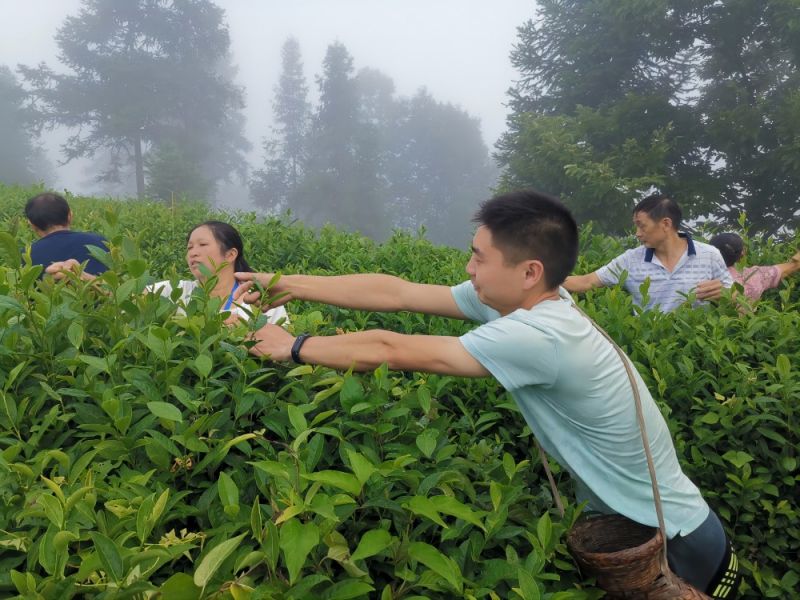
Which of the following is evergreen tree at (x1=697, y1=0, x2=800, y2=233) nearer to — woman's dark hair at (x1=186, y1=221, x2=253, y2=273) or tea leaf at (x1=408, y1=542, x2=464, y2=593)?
woman's dark hair at (x1=186, y1=221, x2=253, y2=273)

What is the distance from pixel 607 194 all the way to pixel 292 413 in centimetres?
2233

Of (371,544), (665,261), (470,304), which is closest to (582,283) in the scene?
(665,261)

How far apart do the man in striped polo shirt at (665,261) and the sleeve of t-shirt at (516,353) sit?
10.2 ft

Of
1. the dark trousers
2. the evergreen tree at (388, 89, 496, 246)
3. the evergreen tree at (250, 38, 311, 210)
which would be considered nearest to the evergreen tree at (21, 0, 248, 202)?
the evergreen tree at (250, 38, 311, 210)

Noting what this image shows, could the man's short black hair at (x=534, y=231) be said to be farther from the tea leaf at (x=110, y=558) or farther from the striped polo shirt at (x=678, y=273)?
the striped polo shirt at (x=678, y=273)

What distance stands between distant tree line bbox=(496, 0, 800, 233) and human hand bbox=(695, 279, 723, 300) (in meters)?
17.2

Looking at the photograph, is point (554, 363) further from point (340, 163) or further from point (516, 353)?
point (340, 163)

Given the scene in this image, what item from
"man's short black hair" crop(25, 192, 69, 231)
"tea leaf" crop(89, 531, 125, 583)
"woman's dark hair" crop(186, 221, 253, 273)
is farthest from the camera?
"man's short black hair" crop(25, 192, 69, 231)

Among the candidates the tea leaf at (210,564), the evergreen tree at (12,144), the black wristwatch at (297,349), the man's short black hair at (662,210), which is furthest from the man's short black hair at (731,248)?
the evergreen tree at (12,144)

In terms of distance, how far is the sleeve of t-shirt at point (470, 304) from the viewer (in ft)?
8.23

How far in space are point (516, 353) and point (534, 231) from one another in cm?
43

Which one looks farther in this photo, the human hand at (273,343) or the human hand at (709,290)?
the human hand at (709,290)

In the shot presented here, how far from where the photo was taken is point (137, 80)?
170ft

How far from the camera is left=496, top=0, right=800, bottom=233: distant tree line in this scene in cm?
2191
